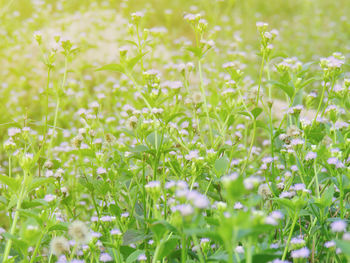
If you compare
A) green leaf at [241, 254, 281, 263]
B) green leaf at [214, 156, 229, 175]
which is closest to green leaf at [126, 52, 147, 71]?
green leaf at [214, 156, 229, 175]

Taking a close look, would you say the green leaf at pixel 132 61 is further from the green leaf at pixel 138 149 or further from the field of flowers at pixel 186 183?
the green leaf at pixel 138 149

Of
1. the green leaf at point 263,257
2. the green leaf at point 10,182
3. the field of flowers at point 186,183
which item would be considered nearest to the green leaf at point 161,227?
the field of flowers at point 186,183

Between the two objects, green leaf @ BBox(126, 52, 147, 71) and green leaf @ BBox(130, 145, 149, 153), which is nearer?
green leaf @ BBox(130, 145, 149, 153)

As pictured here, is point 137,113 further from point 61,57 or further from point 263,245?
point 61,57

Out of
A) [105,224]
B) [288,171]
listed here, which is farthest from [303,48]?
[105,224]

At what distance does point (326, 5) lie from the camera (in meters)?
6.87

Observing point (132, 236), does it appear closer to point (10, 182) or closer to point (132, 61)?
point (10, 182)

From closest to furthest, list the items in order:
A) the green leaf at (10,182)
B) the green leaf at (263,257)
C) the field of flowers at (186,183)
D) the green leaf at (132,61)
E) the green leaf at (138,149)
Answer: the green leaf at (263,257) < the field of flowers at (186,183) < the green leaf at (10,182) < the green leaf at (138,149) < the green leaf at (132,61)

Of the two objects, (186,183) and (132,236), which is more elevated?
(186,183)

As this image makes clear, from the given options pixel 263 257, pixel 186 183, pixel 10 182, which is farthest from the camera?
pixel 186 183

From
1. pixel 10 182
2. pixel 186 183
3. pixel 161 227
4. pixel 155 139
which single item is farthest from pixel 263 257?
pixel 10 182

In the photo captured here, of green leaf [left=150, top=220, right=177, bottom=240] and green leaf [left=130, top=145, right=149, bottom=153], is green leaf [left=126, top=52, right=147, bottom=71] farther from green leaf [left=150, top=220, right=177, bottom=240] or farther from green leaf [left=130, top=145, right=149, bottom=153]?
green leaf [left=150, top=220, right=177, bottom=240]

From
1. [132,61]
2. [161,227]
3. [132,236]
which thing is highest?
[132,61]

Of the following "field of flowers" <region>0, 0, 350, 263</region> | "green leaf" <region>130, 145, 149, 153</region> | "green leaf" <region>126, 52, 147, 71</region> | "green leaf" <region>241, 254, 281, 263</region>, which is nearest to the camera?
"green leaf" <region>241, 254, 281, 263</region>
